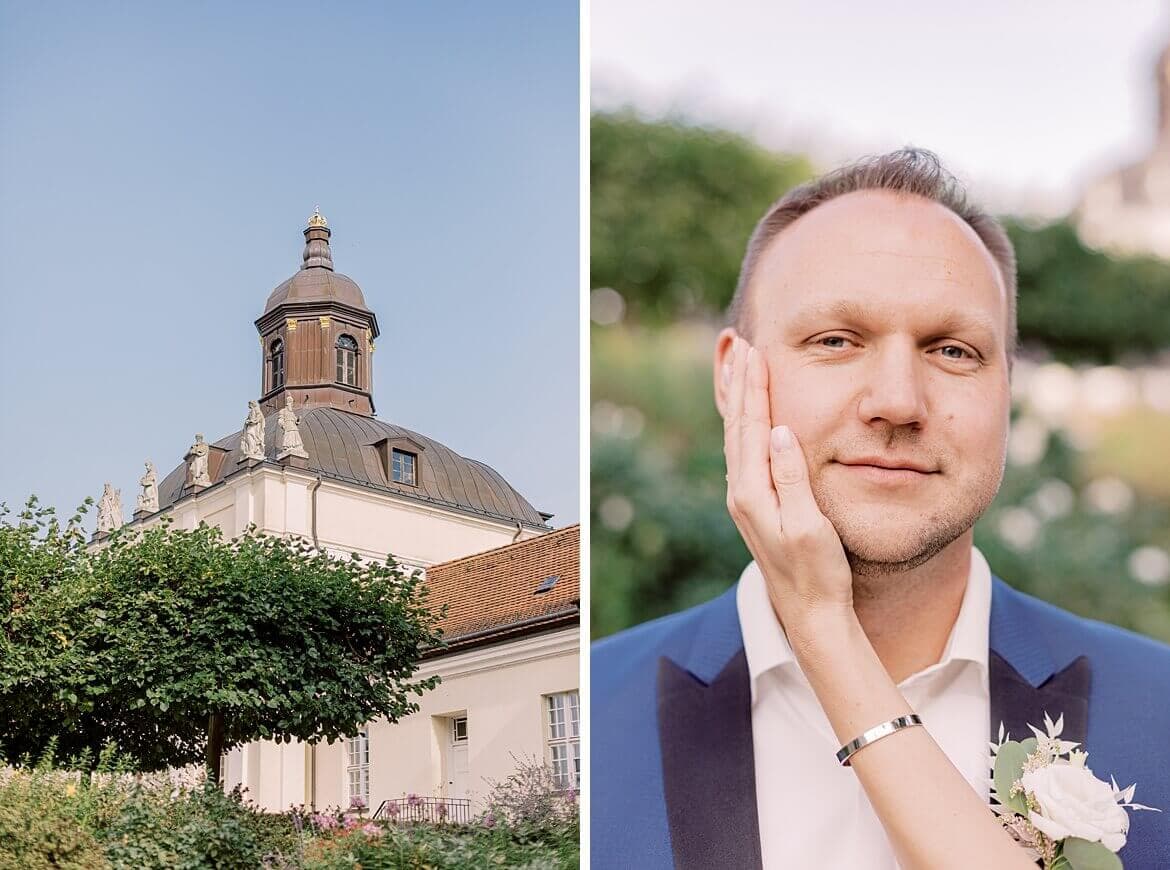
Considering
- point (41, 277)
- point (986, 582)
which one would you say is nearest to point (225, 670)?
point (41, 277)

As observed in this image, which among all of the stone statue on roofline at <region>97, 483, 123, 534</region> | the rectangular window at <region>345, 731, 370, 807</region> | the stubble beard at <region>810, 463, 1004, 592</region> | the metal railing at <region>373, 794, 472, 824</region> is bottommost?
the metal railing at <region>373, 794, 472, 824</region>

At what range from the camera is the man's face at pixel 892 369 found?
12.9 feet

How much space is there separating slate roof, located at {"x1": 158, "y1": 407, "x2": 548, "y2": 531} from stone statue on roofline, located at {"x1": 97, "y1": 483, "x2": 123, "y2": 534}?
185mm

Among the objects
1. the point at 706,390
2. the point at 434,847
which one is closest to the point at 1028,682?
the point at 706,390

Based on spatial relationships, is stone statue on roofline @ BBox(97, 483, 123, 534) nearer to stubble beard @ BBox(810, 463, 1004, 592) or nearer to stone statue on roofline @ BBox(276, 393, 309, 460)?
stone statue on roofline @ BBox(276, 393, 309, 460)

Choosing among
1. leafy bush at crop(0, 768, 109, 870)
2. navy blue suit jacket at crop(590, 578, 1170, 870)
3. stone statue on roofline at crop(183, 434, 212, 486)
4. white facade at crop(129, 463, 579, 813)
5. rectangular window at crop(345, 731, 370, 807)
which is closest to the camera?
navy blue suit jacket at crop(590, 578, 1170, 870)

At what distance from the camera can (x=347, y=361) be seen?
5613mm

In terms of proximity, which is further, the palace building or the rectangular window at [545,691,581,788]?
the palace building

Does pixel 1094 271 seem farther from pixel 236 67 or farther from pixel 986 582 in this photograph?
pixel 236 67

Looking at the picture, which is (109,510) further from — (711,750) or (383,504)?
(711,750)

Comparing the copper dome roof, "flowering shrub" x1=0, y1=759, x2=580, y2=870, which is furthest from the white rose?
the copper dome roof

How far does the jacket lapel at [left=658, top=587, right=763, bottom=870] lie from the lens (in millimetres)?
3898

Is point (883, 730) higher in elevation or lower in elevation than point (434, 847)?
higher

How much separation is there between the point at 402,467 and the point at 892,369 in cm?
230
